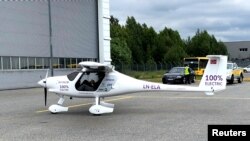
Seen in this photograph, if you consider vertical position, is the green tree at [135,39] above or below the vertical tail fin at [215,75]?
above

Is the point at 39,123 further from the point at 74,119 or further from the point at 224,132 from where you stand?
the point at 224,132

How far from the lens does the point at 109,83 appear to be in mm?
16766

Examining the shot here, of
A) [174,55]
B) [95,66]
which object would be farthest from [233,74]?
[174,55]

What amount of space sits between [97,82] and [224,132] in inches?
429

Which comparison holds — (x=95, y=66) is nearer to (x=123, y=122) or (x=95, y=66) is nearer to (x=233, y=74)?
(x=123, y=122)

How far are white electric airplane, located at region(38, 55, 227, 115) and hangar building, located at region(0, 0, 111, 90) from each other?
17133 millimetres

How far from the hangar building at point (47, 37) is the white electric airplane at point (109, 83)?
17133 millimetres

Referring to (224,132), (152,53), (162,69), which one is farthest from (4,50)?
(152,53)

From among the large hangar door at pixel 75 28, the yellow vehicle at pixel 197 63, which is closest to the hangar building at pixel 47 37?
the large hangar door at pixel 75 28

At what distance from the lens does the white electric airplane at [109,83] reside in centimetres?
1647

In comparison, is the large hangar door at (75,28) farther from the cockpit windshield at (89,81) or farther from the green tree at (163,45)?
the green tree at (163,45)

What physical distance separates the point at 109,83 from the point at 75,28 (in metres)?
29.9

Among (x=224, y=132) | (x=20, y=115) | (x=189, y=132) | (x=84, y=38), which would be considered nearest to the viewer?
(x=224, y=132)

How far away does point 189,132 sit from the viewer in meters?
11.4
